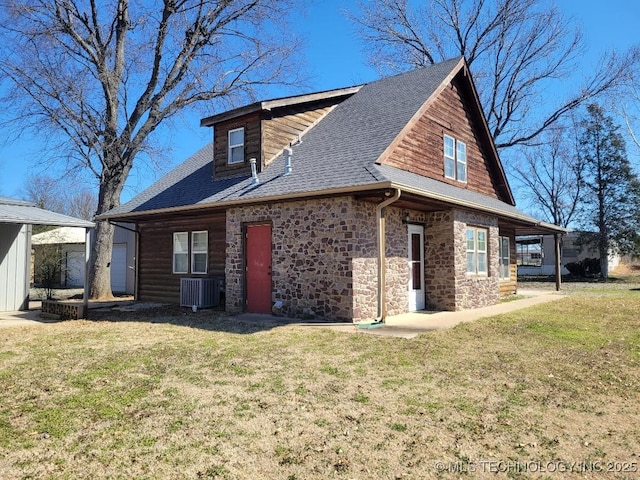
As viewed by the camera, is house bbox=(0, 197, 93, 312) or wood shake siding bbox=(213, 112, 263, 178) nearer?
wood shake siding bbox=(213, 112, 263, 178)

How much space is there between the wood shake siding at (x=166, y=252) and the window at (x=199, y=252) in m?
0.18

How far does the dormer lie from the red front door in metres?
2.26

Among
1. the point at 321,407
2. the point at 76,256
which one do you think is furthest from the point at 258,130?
the point at 76,256

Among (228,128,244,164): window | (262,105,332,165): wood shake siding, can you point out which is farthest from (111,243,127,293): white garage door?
(262,105,332,165): wood shake siding

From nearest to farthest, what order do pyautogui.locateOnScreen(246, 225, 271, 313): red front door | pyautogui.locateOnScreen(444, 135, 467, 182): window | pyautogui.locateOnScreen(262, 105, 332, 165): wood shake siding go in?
pyautogui.locateOnScreen(246, 225, 271, 313): red front door, pyautogui.locateOnScreen(262, 105, 332, 165): wood shake siding, pyautogui.locateOnScreen(444, 135, 467, 182): window

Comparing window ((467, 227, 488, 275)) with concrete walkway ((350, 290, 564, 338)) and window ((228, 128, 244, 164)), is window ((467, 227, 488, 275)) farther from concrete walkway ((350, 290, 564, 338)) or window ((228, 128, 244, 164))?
window ((228, 128, 244, 164))

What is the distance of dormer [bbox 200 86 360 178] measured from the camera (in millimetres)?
13016

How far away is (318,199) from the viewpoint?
10.5 m

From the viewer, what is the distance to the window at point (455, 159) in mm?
13953

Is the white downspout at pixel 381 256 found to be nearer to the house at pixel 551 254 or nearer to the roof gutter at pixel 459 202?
the roof gutter at pixel 459 202

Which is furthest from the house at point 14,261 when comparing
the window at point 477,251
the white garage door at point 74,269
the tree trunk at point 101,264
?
the window at point 477,251

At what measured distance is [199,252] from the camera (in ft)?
47.4

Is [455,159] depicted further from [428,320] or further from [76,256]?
[76,256]

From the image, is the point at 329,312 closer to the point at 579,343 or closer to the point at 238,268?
the point at 238,268
